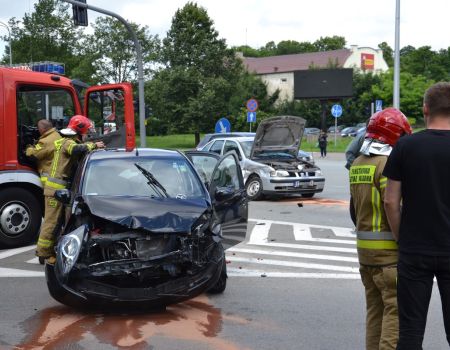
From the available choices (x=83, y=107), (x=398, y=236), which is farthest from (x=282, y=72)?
(x=398, y=236)

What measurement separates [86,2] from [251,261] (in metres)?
13.0

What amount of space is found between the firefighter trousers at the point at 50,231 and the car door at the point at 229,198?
1.98 m

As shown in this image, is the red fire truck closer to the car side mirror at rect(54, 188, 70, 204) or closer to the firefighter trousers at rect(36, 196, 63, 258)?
the firefighter trousers at rect(36, 196, 63, 258)

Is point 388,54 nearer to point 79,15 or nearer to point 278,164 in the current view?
point 79,15

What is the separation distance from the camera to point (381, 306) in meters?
4.05

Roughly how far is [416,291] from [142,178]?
384cm

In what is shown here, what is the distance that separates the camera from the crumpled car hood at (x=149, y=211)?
221 inches

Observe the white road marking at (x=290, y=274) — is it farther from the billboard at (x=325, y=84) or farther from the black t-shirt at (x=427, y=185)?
the billboard at (x=325, y=84)

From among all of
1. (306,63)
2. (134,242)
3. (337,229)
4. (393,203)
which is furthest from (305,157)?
(306,63)

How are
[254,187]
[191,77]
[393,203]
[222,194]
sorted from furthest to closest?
[191,77], [254,187], [222,194], [393,203]

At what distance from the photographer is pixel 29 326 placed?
217 inches

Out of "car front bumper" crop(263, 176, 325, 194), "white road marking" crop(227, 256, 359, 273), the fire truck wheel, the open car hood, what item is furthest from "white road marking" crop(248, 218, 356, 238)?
the fire truck wheel

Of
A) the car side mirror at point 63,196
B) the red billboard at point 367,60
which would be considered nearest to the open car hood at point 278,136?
the car side mirror at point 63,196

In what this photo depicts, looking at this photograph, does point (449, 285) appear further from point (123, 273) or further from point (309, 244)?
point (309, 244)
